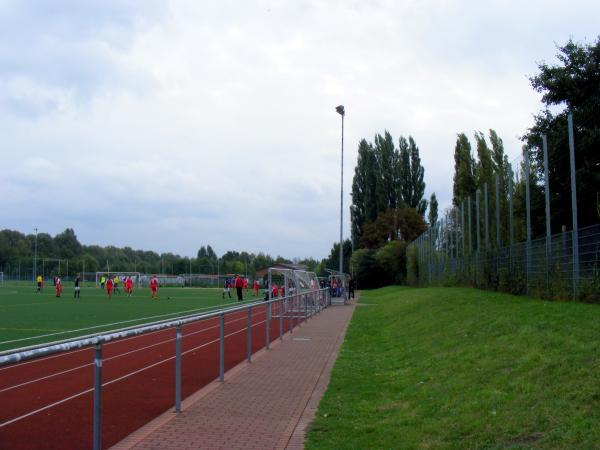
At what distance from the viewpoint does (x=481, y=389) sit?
8023mm

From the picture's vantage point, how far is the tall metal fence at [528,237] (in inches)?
563

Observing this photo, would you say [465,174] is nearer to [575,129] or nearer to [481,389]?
[575,129]

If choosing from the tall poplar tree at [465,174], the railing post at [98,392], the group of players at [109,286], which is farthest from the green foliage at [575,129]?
the group of players at [109,286]

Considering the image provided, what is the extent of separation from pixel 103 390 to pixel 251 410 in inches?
70.0

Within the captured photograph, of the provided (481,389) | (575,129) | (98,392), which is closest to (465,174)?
(575,129)

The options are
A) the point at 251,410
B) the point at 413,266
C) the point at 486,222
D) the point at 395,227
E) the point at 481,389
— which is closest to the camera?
the point at 481,389

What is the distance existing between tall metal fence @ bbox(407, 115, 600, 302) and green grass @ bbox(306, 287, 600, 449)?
1.50 metres

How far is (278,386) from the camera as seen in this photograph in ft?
33.9

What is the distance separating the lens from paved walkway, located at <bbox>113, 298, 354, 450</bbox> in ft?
22.6

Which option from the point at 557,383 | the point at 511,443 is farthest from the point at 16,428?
the point at 557,383

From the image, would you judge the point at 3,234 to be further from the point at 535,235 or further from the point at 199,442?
the point at 199,442

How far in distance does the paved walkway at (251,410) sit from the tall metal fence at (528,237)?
5.28 meters

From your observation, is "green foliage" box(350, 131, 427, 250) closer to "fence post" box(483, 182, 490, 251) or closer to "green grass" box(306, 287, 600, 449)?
"fence post" box(483, 182, 490, 251)

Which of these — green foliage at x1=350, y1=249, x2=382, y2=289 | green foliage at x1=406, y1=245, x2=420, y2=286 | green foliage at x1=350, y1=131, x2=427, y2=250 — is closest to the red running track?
green foliage at x1=406, y1=245, x2=420, y2=286
